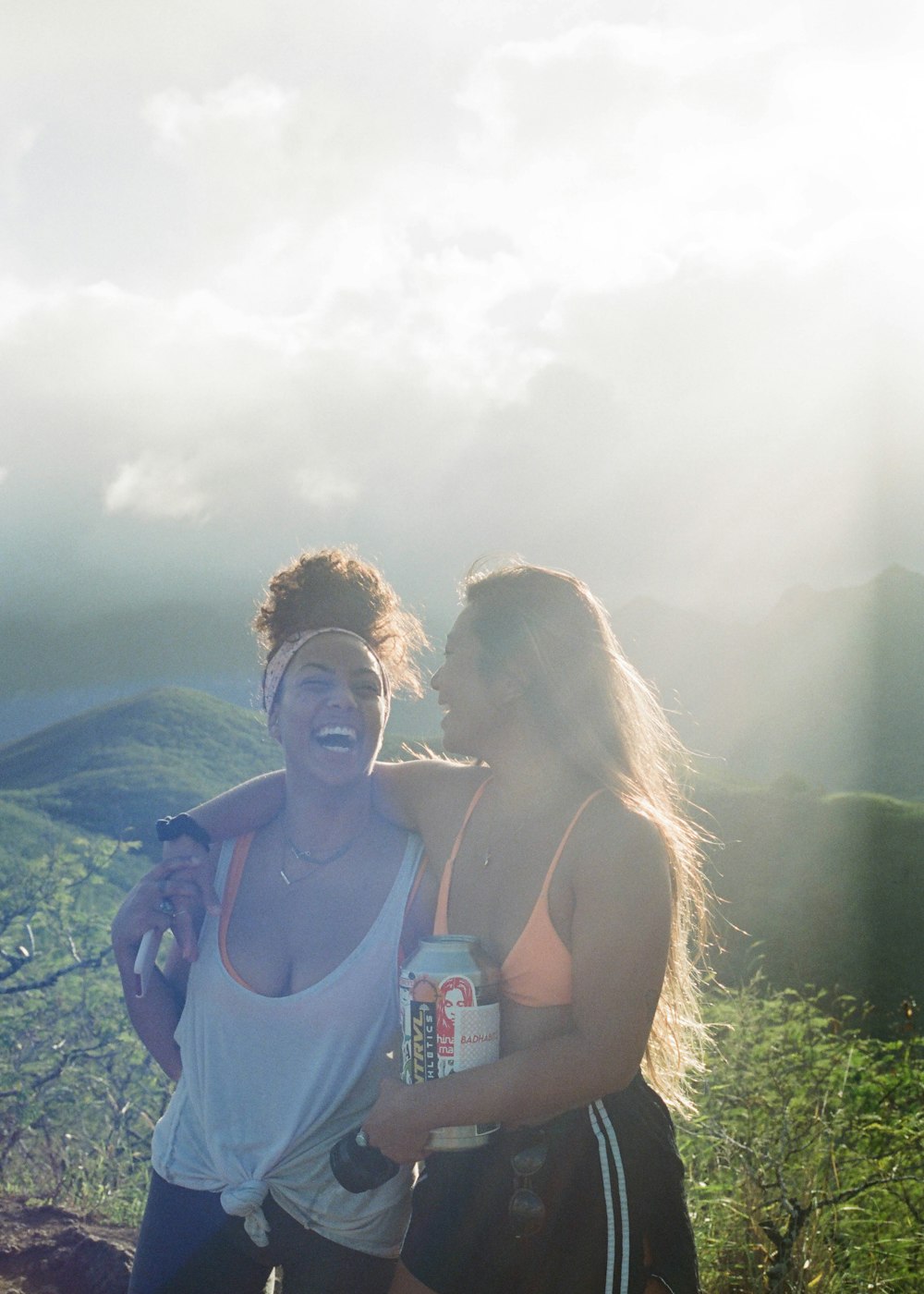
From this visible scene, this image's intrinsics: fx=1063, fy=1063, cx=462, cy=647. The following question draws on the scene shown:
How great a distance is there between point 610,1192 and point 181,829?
48.3 inches

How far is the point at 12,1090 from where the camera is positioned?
7715 mm

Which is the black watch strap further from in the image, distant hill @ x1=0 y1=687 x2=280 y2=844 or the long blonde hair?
distant hill @ x1=0 y1=687 x2=280 y2=844

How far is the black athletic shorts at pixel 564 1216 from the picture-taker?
76.8 inches

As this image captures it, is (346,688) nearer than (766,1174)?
Yes

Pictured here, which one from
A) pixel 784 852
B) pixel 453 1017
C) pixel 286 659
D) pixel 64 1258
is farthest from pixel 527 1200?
pixel 784 852

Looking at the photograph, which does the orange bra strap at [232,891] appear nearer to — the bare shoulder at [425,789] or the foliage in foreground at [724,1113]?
the bare shoulder at [425,789]

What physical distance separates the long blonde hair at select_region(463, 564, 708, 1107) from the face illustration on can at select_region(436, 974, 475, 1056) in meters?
0.50

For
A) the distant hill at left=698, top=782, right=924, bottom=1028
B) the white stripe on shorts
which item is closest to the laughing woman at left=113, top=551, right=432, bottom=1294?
the white stripe on shorts

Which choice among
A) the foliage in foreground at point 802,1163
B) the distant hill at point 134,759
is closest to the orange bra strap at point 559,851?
the foliage in foreground at point 802,1163

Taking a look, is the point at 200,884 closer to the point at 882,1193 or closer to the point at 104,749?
the point at 882,1193

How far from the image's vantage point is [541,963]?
6.68ft

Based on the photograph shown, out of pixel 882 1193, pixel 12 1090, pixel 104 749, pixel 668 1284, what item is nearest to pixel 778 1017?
pixel 882 1193

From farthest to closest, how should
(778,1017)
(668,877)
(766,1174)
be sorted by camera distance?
(778,1017), (766,1174), (668,877)

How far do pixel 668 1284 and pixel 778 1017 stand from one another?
4300mm
